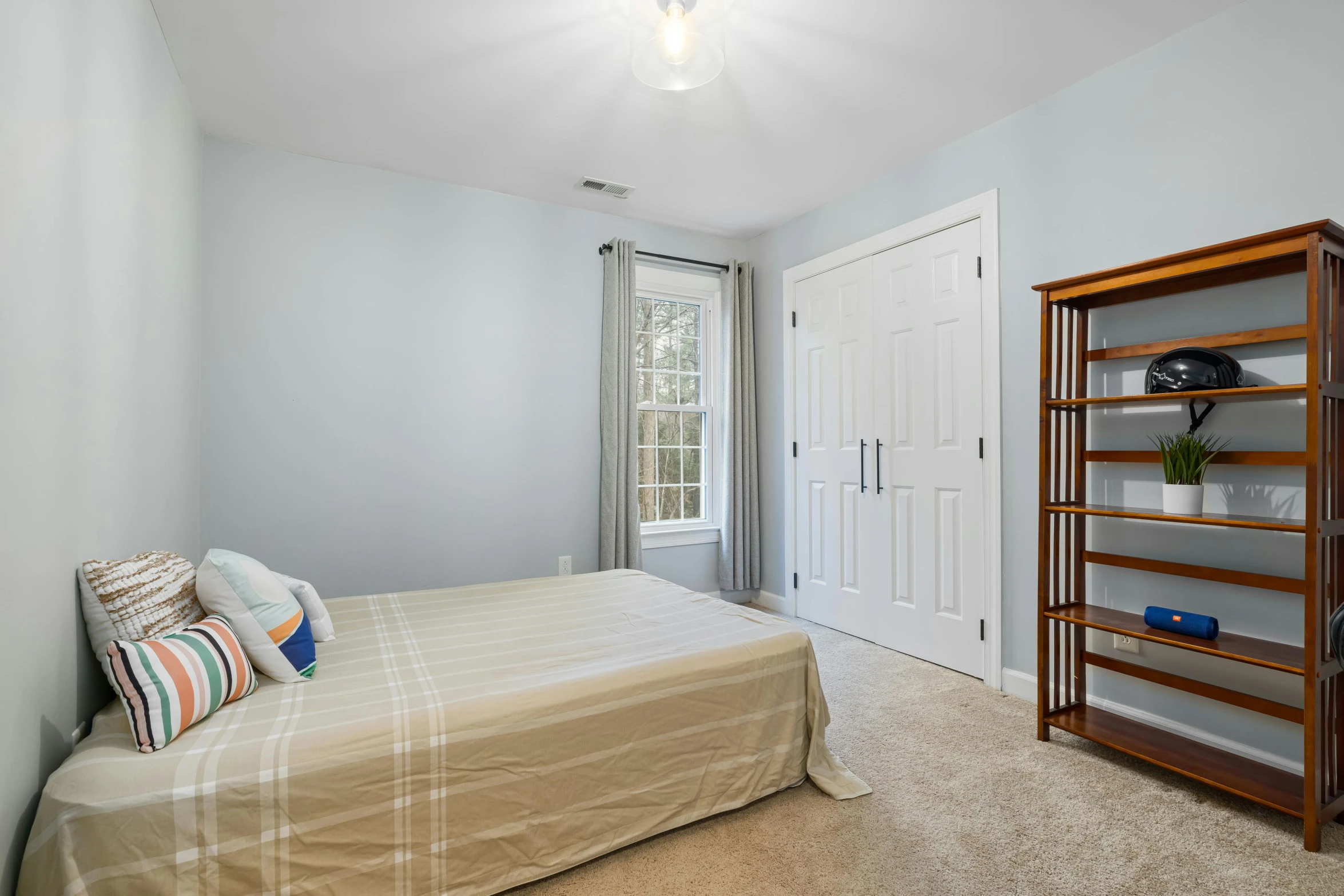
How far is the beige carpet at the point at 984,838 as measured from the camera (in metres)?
1.69

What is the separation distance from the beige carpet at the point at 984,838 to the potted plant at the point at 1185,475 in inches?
37.3

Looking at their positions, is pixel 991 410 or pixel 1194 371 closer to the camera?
pixel 1194 371

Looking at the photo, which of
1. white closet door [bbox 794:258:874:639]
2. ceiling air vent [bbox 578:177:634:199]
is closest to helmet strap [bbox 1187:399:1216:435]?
white closet door [bbox 794:258:874:639]

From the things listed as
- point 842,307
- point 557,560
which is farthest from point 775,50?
point 557,560

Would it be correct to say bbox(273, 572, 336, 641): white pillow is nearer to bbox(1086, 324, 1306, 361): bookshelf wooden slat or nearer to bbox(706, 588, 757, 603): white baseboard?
bbox(706, 588, 757, 603): white baseboard

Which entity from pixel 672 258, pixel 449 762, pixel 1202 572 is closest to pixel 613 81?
pixel 672 258

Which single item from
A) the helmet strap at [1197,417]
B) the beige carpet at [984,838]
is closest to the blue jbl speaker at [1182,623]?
the beige carpet at [984,838]

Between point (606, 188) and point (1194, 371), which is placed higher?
point (606, 188)

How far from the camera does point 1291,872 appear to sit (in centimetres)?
172

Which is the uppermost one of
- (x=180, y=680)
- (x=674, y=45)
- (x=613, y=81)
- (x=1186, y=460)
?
(x=613, y=81)

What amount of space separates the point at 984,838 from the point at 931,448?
1.96 metres

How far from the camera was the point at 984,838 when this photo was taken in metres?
1.89

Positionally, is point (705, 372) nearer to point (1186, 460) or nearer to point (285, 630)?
point (1186, 460)

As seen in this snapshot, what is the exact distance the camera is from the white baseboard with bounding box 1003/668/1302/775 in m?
2.17
